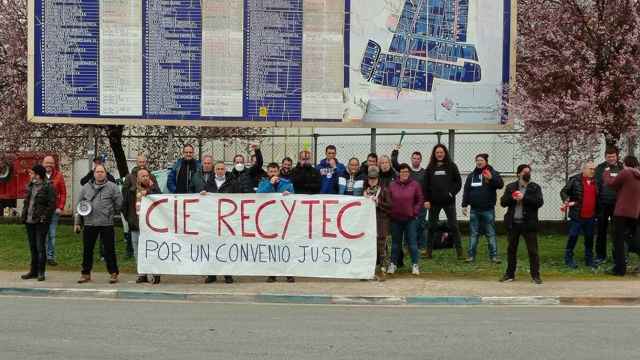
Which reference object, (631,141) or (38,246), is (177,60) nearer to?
(38,246)

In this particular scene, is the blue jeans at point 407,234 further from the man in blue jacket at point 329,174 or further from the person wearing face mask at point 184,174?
the person wearing face mask at point 184,174

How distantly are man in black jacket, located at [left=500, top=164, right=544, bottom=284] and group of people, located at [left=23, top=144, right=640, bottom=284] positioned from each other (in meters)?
0.02

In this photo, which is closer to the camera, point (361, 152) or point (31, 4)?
point (31, 4)

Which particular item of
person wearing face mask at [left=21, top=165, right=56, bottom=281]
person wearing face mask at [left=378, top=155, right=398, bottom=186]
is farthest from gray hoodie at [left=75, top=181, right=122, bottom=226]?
person wearing face mask at [left=378, top=155, right=398, bottom=186]

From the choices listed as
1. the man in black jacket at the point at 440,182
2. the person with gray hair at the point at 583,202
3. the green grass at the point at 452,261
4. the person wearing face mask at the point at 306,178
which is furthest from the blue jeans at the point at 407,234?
the person with gray hair at the point at 583,202

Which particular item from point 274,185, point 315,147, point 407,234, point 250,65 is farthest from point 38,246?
point 315,147

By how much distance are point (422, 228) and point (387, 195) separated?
2.44 meters

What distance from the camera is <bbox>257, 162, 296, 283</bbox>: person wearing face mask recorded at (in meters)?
14.6

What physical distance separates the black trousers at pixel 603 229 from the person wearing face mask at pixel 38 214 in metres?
9.07

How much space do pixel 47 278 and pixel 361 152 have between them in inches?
477

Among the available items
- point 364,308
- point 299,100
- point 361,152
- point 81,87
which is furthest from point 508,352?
point 361,152

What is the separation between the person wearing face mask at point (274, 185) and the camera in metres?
14.6

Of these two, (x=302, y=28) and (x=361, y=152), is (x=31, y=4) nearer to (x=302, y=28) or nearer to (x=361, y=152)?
(x=302, y=28)

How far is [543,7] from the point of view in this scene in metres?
18.4
